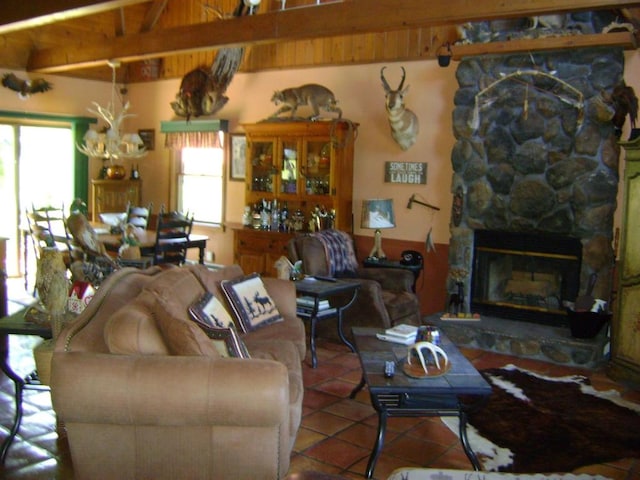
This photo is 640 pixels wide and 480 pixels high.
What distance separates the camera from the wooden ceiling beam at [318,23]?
171 inches

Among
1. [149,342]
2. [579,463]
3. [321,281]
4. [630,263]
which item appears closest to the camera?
[149,342]

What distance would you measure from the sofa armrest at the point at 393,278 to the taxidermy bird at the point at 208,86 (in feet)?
10.9

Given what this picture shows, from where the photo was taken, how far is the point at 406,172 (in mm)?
6570

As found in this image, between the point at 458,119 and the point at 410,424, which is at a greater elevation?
the point at 458,119

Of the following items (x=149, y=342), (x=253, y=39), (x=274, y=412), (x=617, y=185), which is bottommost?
(x=274, y=412)

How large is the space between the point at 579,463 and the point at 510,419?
1.90 ft

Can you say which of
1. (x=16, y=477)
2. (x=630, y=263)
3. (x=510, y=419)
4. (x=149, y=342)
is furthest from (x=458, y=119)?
(x=16, y=477)

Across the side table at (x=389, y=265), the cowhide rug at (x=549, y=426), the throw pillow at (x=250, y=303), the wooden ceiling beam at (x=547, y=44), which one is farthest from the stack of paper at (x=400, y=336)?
the wooden ceiling beam at (x=547, y=44)

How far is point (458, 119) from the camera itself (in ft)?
19.2

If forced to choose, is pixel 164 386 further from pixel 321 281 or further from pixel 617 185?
pixel 617 185

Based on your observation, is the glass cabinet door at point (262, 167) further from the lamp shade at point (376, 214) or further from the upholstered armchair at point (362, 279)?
the upholstered armchair at point (362, 279)

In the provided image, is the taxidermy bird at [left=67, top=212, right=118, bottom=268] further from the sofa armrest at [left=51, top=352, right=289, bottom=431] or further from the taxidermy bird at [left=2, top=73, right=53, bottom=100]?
the taxidermy bird at [left=2, top=73, right=53, bottom=100]

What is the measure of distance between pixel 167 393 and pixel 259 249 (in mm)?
4710

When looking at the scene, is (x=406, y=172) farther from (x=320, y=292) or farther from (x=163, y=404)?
(x=163, y=404)
